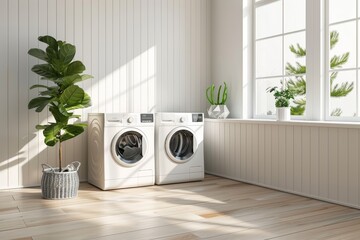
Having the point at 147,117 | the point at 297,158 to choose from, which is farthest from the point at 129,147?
the point at 297,158

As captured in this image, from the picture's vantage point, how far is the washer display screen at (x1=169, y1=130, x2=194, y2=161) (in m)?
4.04

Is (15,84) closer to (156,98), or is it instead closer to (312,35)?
(156,98)

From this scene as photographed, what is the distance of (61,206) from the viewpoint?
3020 mm

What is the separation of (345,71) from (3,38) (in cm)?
317

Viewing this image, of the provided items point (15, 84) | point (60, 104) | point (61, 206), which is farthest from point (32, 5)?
point (61, 206)

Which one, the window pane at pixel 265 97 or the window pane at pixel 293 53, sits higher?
the window pane at pixel 293 53

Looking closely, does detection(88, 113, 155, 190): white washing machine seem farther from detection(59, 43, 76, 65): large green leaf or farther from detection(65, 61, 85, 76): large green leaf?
detection(59, 43, 76, 65): large green leaf

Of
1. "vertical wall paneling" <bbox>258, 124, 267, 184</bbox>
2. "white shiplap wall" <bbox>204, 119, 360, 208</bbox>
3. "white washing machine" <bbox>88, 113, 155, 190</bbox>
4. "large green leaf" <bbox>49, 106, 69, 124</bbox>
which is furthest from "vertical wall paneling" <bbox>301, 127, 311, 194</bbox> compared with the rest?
"large green leaf" <bbox>49, 106, 69, 124</bbox>

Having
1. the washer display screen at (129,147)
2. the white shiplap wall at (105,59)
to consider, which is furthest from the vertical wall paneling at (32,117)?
the washer display screen at (129,147)

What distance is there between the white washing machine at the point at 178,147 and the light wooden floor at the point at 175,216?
13.2 inches

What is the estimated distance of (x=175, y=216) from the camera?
8.95 feet

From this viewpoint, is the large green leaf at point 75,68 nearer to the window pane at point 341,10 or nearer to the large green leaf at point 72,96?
the large green leaf at point 72,96

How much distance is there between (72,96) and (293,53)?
7.34 feet

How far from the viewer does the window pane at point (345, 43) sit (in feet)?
10.9
